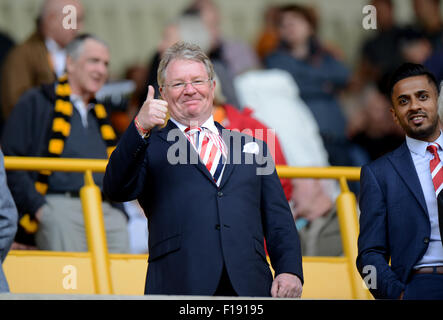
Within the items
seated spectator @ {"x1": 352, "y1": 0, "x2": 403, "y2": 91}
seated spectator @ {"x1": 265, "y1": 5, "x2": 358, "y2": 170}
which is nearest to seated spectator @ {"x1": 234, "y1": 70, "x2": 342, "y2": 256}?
seated spectator @ {"x1": 265, "y1": 5, "x2": 358, "y2": 170}

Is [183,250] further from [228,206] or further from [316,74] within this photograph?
[316,74]

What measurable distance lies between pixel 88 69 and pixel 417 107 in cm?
268

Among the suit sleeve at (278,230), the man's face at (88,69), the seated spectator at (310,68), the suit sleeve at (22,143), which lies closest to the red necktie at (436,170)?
the suit sleeve at (278,230)

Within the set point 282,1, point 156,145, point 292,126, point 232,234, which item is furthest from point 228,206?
point 282,1

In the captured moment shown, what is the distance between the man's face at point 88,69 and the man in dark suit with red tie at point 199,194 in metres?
2.02

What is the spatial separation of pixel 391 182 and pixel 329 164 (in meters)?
4.06

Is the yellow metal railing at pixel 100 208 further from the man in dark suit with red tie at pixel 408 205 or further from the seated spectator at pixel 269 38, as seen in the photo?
the seated spectator at pixel 269 38

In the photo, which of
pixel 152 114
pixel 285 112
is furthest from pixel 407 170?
pixel 285 112

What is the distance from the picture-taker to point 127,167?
5027 mm

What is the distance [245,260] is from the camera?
5086mm

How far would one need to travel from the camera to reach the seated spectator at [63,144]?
6.78 metres

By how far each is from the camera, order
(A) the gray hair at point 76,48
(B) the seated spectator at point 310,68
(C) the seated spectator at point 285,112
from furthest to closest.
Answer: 1. (B) the seated spectator at point 310,68
2. (C) the seated spectator at point 285,112
3. (A) the gray hair at point 76,48
